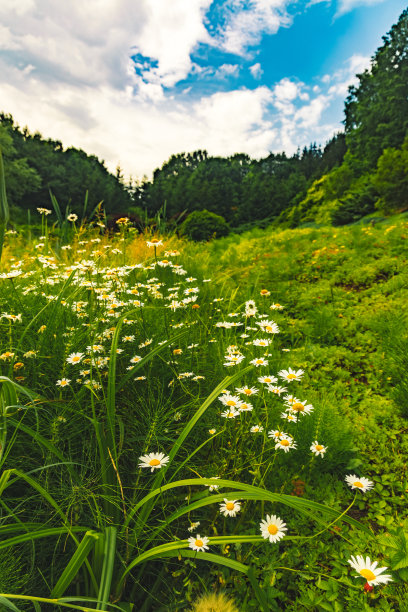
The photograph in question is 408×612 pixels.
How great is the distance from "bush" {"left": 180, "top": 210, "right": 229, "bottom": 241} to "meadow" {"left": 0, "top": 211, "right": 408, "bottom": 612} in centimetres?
887

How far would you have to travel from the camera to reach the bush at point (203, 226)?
1113cm

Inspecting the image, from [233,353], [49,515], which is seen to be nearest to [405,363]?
[233,353]

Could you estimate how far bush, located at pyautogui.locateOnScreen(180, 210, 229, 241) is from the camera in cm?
1113

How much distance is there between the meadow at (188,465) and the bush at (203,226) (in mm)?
8871

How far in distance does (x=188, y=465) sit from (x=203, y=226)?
10.7m

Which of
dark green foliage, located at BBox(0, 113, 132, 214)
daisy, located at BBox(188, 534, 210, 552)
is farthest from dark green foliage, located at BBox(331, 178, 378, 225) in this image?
dark green foliage, located at BBox(0, 113, 132, 214)

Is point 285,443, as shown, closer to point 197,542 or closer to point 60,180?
point 197,542

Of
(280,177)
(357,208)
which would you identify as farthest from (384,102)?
(280,177)

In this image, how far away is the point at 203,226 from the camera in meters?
11.4

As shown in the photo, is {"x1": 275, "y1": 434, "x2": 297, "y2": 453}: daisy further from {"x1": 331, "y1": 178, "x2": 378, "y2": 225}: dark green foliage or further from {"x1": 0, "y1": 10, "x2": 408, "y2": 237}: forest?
{"x1": 331, "y1": 178, "x2": 378, "y2": 225}: dark green foliage

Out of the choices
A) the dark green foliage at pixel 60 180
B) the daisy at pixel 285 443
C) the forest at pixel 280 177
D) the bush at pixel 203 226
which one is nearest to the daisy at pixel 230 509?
the daisy at pixel 285 443

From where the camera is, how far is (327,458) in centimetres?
150

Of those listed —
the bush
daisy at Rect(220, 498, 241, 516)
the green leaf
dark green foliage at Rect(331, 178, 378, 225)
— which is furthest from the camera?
dark green foliage at Rect(331, 178, 378, 225)

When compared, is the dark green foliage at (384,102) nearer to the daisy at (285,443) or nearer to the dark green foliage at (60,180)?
the dark green foliage at (60,180)
